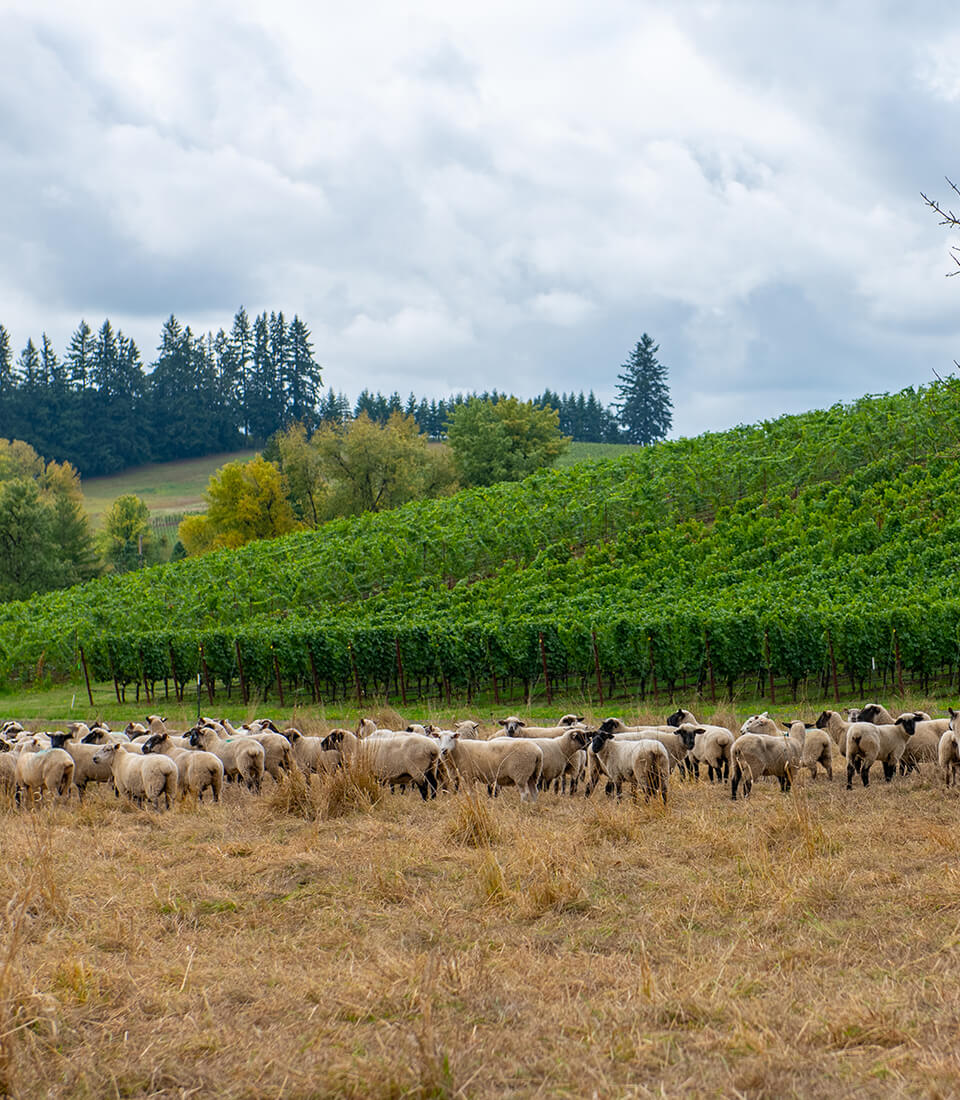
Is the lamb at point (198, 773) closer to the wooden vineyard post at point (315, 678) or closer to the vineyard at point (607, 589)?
the vineyard at point (607, 589)

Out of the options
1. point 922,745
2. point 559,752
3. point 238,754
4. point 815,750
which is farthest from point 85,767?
point 922,745

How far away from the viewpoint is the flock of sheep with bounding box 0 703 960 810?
14.4 metres

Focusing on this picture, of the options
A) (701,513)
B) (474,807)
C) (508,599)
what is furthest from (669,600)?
(474,807)

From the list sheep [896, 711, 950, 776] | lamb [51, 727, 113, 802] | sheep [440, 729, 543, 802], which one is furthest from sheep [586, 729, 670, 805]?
lamb [51, 727, 113, 802]

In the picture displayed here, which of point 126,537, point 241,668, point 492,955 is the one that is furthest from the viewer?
point 126,537

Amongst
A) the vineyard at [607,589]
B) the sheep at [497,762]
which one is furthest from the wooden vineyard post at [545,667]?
the sheep at [497,762]

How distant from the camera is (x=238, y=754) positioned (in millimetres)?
16516

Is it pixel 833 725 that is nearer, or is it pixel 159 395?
pixel 833 725

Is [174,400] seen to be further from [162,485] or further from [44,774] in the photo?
[44,774]

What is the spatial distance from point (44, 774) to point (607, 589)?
87.2 feet

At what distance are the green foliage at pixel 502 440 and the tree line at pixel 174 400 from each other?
55.3 meters

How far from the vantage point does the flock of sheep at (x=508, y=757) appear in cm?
1445

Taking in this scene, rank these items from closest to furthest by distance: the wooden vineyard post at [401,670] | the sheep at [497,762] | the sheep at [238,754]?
the sheep at [497,762], the sheep at [238,754], the wooden vineyard post at [401,670]

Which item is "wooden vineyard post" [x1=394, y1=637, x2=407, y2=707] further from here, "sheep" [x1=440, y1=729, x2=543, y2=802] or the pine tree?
the pine tree
